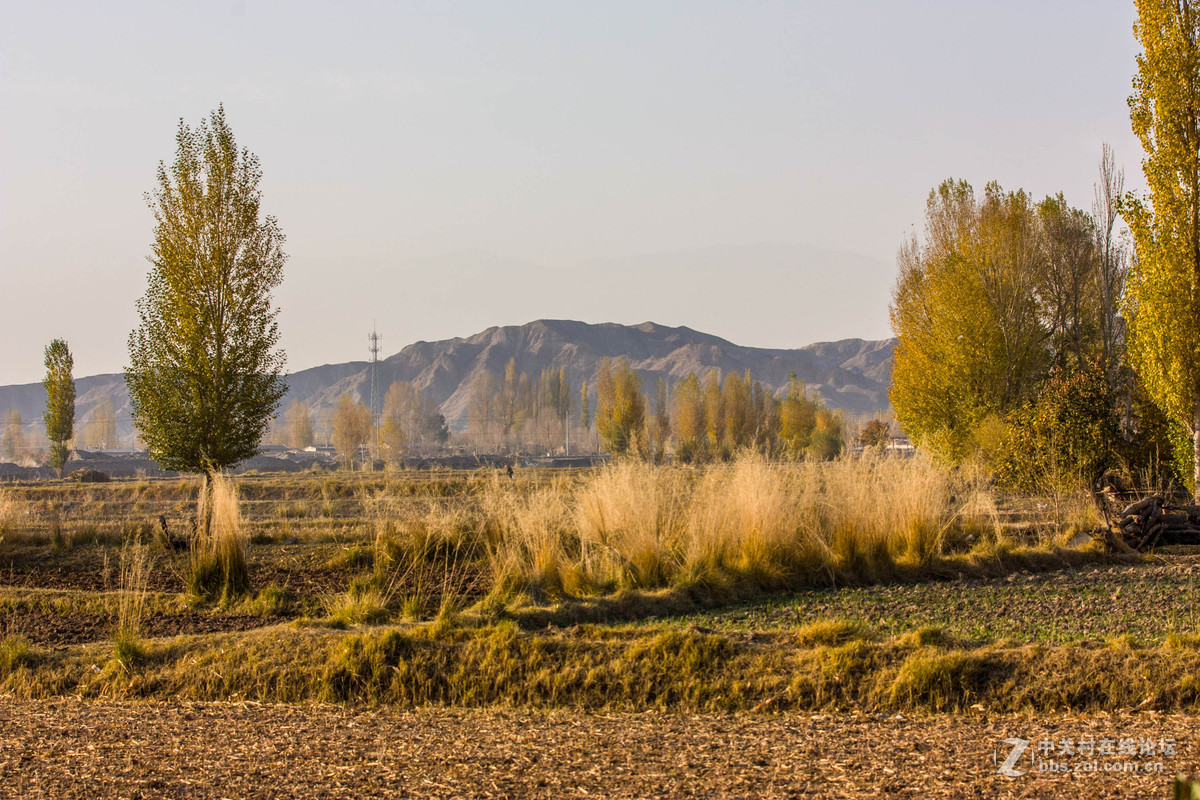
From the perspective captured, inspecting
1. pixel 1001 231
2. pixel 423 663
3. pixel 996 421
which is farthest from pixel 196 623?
pixel 1001 231

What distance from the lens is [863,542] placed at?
1069 cm

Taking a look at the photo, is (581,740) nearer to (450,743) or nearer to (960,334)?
(450,743)

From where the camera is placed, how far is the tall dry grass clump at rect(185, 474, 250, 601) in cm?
984

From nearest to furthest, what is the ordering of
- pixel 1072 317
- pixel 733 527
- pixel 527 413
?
1. pixel 733 527
2. pixel 1072 317
3. pixel 527 413

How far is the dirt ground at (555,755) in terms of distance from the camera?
13.9 ft

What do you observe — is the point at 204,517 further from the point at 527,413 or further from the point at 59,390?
the point at 527,413

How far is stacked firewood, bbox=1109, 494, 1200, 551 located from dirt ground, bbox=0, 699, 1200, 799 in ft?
25.5

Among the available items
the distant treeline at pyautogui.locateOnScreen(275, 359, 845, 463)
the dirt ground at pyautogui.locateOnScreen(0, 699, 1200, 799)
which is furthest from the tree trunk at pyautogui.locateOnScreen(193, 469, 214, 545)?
the distant treeline at pyautogui.locateOnScreen(275, 359, 845, 463)

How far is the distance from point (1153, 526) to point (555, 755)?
10762 millimetres

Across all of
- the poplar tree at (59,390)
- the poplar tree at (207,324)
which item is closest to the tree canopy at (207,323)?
the poplar tree at (207,324)

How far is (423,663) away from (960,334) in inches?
888

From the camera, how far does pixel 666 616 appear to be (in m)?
8.91

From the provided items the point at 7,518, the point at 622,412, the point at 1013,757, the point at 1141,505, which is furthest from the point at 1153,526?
the point at 622,412

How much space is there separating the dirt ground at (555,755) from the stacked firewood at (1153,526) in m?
7.76
